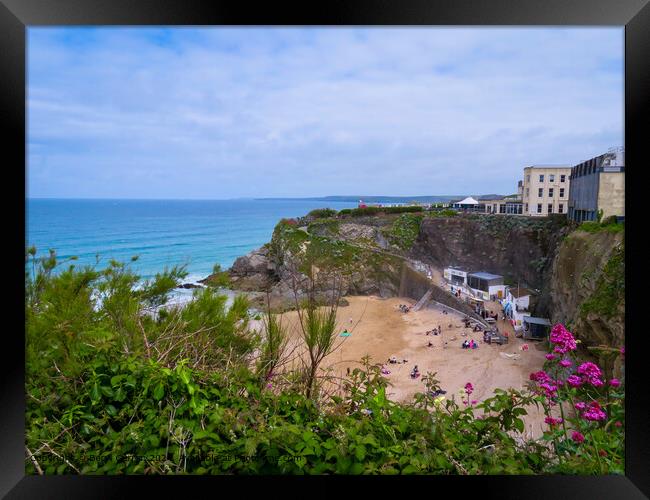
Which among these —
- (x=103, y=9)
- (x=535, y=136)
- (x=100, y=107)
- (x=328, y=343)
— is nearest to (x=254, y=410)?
(x=328, y=343)

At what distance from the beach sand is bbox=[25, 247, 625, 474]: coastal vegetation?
0.82 metres

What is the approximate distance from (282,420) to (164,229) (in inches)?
68.4

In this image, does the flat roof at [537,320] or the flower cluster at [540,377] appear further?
the flat roof at [537,320]

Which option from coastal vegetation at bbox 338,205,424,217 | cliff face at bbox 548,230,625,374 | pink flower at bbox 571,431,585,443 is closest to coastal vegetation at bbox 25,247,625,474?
pink flower at bbox 571,431,585,443

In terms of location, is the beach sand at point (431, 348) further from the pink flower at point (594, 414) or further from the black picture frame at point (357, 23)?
the black picture frame at point (357, 23)

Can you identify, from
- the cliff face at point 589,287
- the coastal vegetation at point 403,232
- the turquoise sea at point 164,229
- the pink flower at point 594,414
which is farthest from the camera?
the coastal vegetation at point 403,232

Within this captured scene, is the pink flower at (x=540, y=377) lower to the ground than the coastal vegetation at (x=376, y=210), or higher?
lower

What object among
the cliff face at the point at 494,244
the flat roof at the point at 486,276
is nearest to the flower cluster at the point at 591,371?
the cliff face at the point at 494,244

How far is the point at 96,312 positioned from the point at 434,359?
92.8 inches

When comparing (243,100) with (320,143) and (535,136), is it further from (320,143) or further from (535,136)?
(535,136)

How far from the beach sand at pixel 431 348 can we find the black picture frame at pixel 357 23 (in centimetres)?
98

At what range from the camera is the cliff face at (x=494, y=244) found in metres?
3.19

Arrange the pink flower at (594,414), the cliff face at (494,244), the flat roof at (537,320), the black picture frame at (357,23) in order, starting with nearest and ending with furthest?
the black picture frame at (357,23), the pink flower at (594,414), the flat roof at (537,320), the cliff face at (494,244)

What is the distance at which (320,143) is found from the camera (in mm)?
2762
